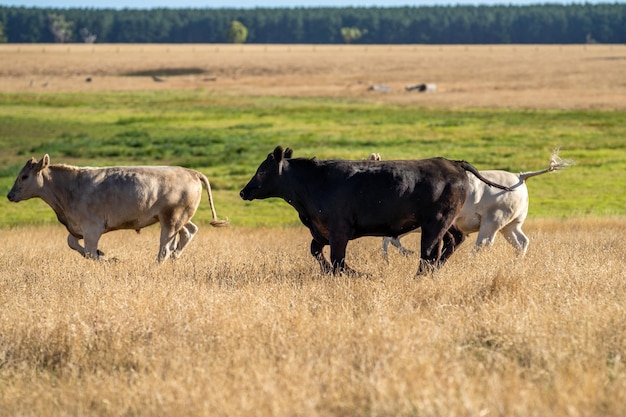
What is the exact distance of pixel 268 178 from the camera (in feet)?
39.9

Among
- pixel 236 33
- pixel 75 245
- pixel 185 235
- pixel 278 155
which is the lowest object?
pixel 236 33

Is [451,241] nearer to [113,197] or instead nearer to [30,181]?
[113,197]

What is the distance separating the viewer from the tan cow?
528 inches

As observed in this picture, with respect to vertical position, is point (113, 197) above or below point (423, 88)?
above

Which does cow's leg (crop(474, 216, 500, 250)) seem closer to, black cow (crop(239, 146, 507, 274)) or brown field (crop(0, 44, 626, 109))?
black cow (crop(239, 146, 507, 274))

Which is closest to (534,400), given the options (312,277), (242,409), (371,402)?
(371,402)

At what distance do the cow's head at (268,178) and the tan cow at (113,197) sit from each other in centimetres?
161

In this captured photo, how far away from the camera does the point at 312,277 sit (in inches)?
450

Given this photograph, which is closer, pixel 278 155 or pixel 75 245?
pixel 278 155

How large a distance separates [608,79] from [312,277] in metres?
63.3

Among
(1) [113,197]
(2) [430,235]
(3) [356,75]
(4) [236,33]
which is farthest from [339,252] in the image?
(4) [236,33]

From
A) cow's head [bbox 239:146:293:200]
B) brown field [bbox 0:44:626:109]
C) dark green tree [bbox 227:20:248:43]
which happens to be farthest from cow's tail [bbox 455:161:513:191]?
dark green tree [bbox 227:20:248:43]

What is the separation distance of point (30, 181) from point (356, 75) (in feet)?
243

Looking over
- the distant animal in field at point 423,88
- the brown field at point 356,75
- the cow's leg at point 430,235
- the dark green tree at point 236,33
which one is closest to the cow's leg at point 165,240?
the cow's leg at point 430,235
